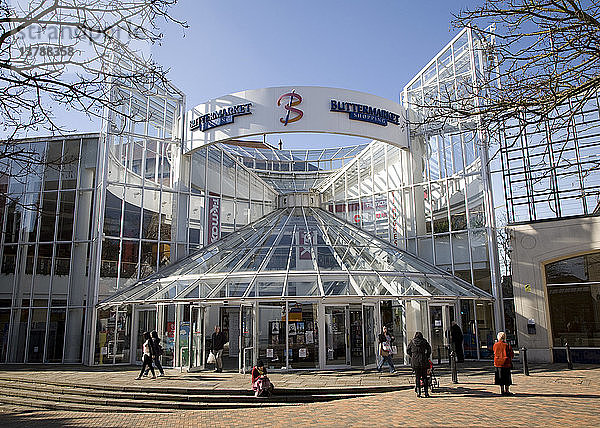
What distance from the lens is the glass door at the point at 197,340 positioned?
16.5 meters

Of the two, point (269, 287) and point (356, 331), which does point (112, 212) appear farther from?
point (356, 331)

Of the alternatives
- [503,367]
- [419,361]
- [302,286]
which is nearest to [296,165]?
[302,286]

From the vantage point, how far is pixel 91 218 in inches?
807

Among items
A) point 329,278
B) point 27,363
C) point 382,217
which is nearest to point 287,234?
point 329,278

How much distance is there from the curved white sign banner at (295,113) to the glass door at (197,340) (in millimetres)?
8136

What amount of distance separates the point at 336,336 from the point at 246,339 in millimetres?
2864

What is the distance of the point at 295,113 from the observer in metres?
20.7

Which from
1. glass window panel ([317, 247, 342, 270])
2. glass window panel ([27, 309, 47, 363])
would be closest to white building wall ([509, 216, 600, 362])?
glass window panel ([317, 247, 342, 270])

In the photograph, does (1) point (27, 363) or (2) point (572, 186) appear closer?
(2) point (572, 186)

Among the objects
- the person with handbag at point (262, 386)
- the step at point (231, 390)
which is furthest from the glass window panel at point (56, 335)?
the person with handbag at point (262, 386)

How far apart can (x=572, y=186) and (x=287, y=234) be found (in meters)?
10.7

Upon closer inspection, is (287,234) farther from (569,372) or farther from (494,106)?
(494,106)

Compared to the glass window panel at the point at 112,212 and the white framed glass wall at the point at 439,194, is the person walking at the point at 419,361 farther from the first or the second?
the glass window panel at the point at 112,212

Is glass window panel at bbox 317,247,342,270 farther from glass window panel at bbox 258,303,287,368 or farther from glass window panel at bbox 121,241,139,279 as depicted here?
glass window panel at bbox 121,241,139,279
